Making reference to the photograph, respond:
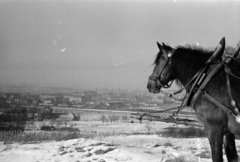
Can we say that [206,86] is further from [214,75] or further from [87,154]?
[87,154]

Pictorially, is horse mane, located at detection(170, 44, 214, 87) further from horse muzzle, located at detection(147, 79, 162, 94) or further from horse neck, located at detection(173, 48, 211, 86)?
horse muzzle, located at detection(147, 79, 162, 94)

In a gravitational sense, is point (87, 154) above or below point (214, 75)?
below

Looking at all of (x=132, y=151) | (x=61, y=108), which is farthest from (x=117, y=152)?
(x=61, y=108)

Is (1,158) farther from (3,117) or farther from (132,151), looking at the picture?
(3,117)

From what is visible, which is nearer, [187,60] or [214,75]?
[214,75]

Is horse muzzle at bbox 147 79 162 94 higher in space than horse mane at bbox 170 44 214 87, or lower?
lower

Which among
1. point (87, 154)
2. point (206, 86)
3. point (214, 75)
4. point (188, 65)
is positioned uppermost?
point (188, 65)

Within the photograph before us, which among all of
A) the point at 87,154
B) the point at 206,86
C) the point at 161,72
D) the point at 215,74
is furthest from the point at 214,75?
the point at 87,154

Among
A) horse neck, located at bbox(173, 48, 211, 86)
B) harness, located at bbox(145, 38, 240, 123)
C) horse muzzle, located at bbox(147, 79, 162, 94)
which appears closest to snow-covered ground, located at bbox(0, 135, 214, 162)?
horse muzzle, located at bbox(147, 79, 162, 94)
